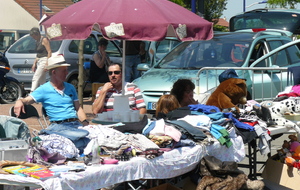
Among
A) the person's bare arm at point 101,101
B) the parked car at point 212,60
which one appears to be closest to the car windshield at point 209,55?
the parked car at point 212,60

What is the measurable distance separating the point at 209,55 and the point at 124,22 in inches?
222

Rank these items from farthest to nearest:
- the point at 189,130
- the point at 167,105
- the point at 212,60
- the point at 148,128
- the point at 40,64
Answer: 1. the point at 40,64
2. the point at 212,60
3. the point at 167,105
4. the point at 189,130
5. the point at 148,128

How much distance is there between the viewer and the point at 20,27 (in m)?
50.9

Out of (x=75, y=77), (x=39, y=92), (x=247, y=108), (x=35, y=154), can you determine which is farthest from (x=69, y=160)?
(x=75, y=77)

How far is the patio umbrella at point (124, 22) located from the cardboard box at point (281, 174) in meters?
1.75

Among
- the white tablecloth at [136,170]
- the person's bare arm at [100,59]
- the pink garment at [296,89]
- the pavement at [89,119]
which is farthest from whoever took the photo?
the person's bare arm at [100,59]

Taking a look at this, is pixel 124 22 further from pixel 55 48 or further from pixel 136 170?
pixel 55 48

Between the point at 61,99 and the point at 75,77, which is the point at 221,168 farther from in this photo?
the point at 75,77

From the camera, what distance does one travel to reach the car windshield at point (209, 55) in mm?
11312

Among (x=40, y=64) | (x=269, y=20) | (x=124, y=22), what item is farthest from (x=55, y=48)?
(x=124, y=22)

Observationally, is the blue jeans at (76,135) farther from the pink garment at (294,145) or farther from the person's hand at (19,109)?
the pink garment at (294,145)

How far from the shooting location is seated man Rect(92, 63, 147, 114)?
7531 mm

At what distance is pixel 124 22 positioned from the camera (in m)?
6.12

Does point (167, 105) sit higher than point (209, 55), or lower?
lower
